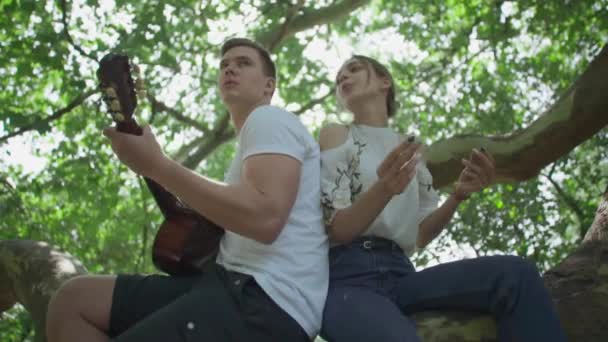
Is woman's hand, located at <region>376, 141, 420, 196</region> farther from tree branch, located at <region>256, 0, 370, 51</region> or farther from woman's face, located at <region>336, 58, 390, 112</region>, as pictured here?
tree branch, located at <region>256, 0, 370, 51</region>

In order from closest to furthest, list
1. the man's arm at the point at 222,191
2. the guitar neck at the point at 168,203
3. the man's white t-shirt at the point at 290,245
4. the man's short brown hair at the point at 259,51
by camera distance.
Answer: the man's arm at the point at 222,191
the man's white t-shirt at the point at 290,245
the guitar neck at the point at 168,203
the man's short brown hair at the point at 259,51

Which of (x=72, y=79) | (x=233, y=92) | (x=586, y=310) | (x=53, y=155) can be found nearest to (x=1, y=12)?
(x=72, y=79)

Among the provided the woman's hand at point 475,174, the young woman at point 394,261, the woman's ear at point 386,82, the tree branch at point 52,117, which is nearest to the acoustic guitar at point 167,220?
the young woman at point 394,261

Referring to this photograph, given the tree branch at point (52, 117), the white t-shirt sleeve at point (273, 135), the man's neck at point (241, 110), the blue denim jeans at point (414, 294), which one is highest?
the tree branch at point (52, 117)

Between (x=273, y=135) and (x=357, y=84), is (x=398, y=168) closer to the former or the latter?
(x=273, y=135)

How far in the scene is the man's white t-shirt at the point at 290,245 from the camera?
2012 millimetres

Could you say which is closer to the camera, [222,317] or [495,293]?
[222,317]

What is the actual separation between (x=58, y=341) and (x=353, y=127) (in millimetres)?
1405

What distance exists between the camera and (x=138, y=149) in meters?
1.92

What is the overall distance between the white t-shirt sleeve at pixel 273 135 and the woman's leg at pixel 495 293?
0.58m

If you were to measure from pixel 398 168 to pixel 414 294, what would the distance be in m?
0.43

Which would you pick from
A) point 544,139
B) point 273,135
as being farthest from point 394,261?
point 544,139

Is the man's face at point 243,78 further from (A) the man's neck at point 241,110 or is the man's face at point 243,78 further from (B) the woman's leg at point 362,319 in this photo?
(B) the woman's leg at point 362,319

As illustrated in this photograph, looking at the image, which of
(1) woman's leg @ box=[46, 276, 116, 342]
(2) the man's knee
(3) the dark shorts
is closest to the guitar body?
(3) the dark shorts
